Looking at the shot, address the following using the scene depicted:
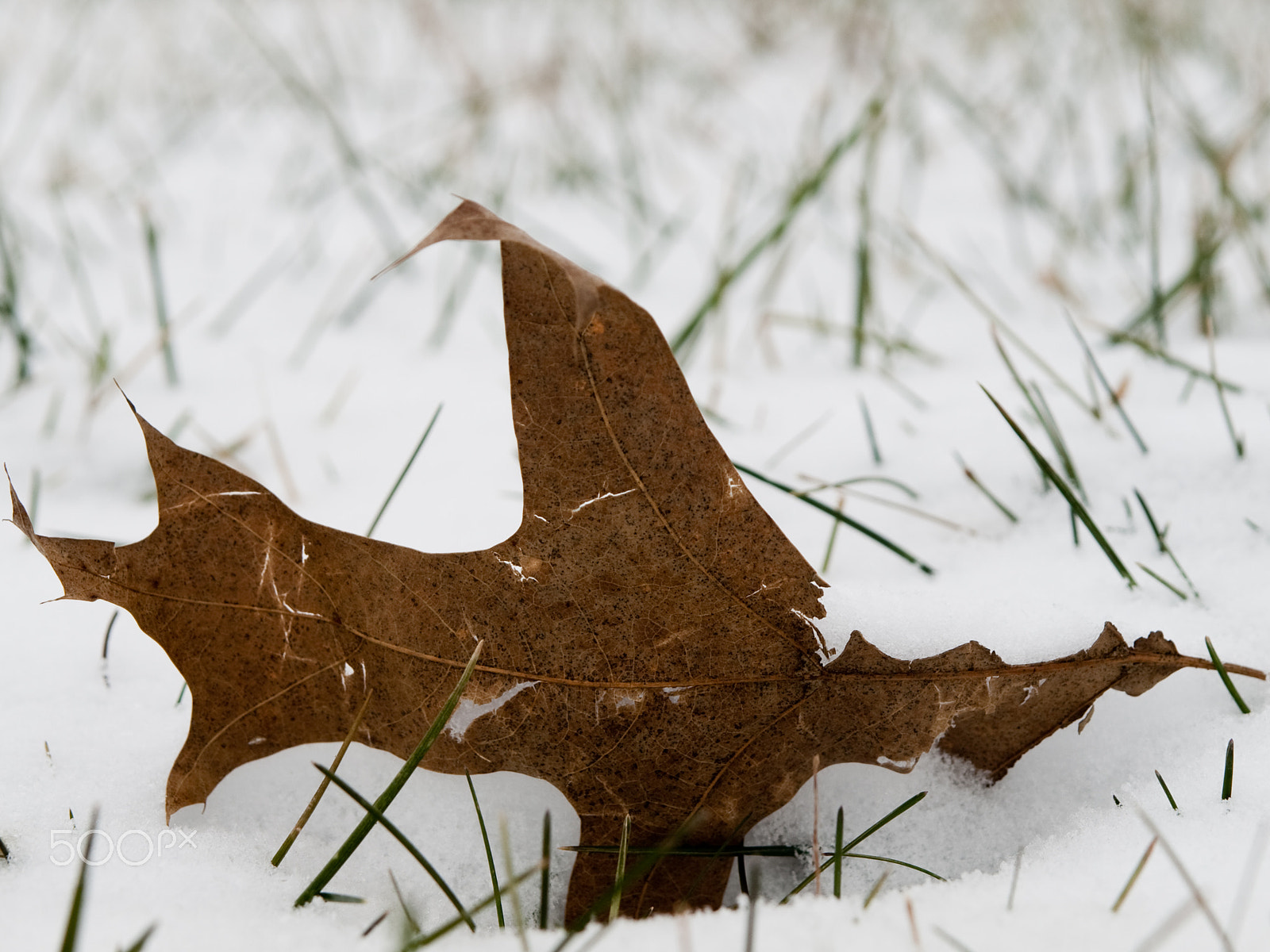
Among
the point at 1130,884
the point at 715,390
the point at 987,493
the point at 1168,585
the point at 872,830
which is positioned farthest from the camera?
the point at 715,390

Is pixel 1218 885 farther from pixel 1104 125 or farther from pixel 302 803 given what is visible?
pixel 1104 125

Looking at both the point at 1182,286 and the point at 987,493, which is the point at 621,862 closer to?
the point at 987,493

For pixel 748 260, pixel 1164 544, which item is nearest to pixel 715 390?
pixel 748 260

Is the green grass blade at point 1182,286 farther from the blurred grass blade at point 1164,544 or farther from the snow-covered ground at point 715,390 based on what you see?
the blurred grass blade at point 1164,544

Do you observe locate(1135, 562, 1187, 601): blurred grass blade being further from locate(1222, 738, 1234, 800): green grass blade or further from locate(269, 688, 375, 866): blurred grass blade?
locate(269, 688, 375, 866): blurred grass blade

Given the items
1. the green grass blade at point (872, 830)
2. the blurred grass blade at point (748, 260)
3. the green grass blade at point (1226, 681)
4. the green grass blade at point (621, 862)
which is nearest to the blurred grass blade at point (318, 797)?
the green grass blade at point (621, 862)
